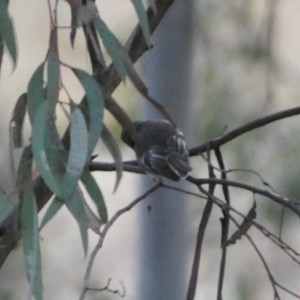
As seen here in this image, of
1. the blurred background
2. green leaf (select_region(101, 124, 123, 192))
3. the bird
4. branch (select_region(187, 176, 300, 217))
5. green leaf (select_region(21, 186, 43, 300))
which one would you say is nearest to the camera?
green leaf (select_region(21, 186, 43, 300))

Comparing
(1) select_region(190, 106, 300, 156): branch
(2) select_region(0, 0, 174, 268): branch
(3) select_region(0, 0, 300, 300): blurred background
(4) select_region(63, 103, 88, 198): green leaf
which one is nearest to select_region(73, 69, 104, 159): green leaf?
(4) select_region(63, 103, 88, 198): green leaf

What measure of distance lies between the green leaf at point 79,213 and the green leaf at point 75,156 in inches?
0.8

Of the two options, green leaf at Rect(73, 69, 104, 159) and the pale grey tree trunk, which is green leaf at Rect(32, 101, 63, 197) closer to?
green leaf at Rect(73, 69, 104, 159)

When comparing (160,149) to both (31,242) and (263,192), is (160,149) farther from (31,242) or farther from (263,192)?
(31,242)

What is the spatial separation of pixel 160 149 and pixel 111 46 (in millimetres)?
783

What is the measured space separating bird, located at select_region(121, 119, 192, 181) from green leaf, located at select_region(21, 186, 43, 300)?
0.60 meters

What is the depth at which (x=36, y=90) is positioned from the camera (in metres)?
0.75

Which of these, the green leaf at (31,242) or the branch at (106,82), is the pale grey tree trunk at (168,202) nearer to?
the branch at (106,82)

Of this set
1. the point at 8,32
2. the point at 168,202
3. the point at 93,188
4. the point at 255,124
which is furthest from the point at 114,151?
the point at 168,202

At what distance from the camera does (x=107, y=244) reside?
268 centimetres

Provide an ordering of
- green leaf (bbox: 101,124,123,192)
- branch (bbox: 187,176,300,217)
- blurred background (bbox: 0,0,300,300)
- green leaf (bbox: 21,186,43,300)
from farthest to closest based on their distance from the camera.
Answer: blurred background (bbox: 0,0,300,300), branch (bbox: 187,176,300,217), green leaf (bbox: 101,124,123,192), green leaf (bbox: 21,186,43,300)

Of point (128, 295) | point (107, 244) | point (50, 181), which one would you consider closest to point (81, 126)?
point (50, 181)

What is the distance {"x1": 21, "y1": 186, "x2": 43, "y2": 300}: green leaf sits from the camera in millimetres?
681

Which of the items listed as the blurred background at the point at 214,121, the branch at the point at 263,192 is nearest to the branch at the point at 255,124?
the branch at the point at 263,192
